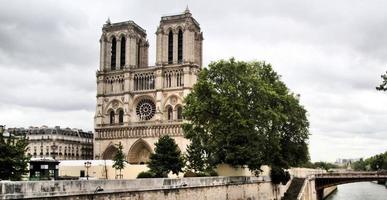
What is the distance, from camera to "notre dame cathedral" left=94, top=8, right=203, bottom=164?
276ft

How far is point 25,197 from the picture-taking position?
16797mm

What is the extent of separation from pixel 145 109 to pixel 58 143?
67.2ft

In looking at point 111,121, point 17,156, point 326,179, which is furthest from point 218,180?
point 111,121

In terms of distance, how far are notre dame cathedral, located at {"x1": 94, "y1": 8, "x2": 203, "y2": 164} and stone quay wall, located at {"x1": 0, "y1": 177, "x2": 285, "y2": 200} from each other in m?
42.3

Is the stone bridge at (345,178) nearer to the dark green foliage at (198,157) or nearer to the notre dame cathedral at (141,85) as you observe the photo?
the notre dame cathedral at (141,85)

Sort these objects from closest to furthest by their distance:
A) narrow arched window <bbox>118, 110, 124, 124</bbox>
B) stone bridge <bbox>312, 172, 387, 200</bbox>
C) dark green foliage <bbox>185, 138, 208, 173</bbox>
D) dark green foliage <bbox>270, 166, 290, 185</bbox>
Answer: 1. dark green foliage <bbox>185, 138, 208, 173</bbox>
2. dark green foliage <bbox>270, 166, 290, 185</bbox>
3. stone bridge <bbox>312, 172, 387, 200</bbox>
4. narrow arched window <bbox>118, 110, 124, 124</bbox>

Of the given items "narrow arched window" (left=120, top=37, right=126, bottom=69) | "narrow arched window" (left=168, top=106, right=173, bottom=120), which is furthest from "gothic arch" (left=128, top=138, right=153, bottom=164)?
"narrow arched window" (left=120, top=37, right=126, bottom=69)

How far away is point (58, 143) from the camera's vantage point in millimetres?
96750

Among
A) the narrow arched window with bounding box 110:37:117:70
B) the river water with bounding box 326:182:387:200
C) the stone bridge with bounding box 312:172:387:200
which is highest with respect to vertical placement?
the narrow arched window with bounding box 110:37:117:70

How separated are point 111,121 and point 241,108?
52815 mm

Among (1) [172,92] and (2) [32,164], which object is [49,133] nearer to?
(1) [172,92]

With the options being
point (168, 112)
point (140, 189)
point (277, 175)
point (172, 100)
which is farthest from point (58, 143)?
point (140, 189)

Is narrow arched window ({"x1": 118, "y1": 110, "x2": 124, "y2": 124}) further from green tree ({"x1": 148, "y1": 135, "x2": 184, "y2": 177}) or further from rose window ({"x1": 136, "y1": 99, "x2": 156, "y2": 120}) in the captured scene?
green tree ({"x1": 148, "y1": 135, "x2": 184, "y2": 177})

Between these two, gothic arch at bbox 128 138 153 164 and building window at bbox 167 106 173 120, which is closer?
building window at bbox 167 106 173 120
